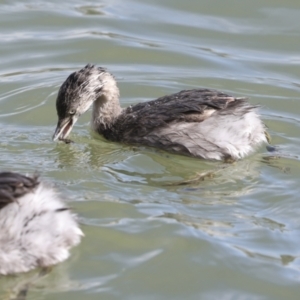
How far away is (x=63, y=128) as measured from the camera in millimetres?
8414

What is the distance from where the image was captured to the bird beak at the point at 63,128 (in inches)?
327

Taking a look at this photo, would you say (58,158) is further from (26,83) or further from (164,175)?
(26,83)

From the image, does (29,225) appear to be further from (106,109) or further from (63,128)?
(106,109)

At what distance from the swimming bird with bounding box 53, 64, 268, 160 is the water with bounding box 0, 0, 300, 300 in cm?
13

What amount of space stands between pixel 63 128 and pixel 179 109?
1.14m

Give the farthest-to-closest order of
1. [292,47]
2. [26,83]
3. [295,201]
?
1. [292,47]
2. [26,83]
3. [295,201]

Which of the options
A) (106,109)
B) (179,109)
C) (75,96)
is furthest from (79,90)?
(179,109)

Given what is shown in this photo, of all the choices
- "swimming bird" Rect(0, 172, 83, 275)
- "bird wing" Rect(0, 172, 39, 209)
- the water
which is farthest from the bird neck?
"bird wing" Rect(0, 172, 39, 209)

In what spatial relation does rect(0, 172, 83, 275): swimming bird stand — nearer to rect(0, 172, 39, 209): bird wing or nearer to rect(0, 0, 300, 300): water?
rect(0, 172, 39, 209): bird wing

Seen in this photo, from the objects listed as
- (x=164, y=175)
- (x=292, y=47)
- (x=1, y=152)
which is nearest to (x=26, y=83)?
(x=1, y=152)

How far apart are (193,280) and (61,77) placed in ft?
15.0

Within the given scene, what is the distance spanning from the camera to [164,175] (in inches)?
299

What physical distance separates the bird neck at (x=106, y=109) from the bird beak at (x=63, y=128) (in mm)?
308

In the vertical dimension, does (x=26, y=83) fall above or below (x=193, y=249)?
above
